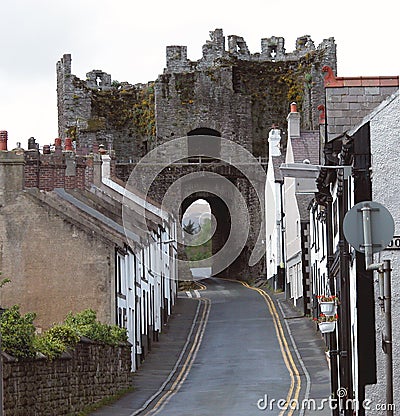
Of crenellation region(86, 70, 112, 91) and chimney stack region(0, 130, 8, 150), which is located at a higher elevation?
crenellation region(86, 70, 112, 91)

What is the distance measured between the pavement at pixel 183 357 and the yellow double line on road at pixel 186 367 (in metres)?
0.17

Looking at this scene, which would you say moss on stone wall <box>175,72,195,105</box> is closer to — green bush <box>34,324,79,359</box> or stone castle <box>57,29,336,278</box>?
stone castle <box>57,29,336,278</box>

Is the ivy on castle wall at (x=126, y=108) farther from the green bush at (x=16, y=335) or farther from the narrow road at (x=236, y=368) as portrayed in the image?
the green bush at (x=16, y=335)

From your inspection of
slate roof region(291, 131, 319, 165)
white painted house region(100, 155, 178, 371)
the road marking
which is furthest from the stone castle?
the road marking

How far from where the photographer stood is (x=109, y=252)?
127 ft

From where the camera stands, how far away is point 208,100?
265 feet

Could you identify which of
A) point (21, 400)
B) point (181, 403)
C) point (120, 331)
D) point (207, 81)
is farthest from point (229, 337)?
point (207, 81)

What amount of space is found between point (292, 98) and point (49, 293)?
151ft

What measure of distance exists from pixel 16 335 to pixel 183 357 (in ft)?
61.0

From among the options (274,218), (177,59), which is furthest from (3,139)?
(177,59)

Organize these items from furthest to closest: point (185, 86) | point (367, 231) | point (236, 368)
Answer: point (185, 86), point (236, 368), point (367, 231)

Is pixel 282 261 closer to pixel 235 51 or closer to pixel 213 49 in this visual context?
pixel 213 49

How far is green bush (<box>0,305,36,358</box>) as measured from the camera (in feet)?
79.5

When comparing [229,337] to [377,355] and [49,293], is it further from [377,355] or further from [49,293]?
[377,355]
